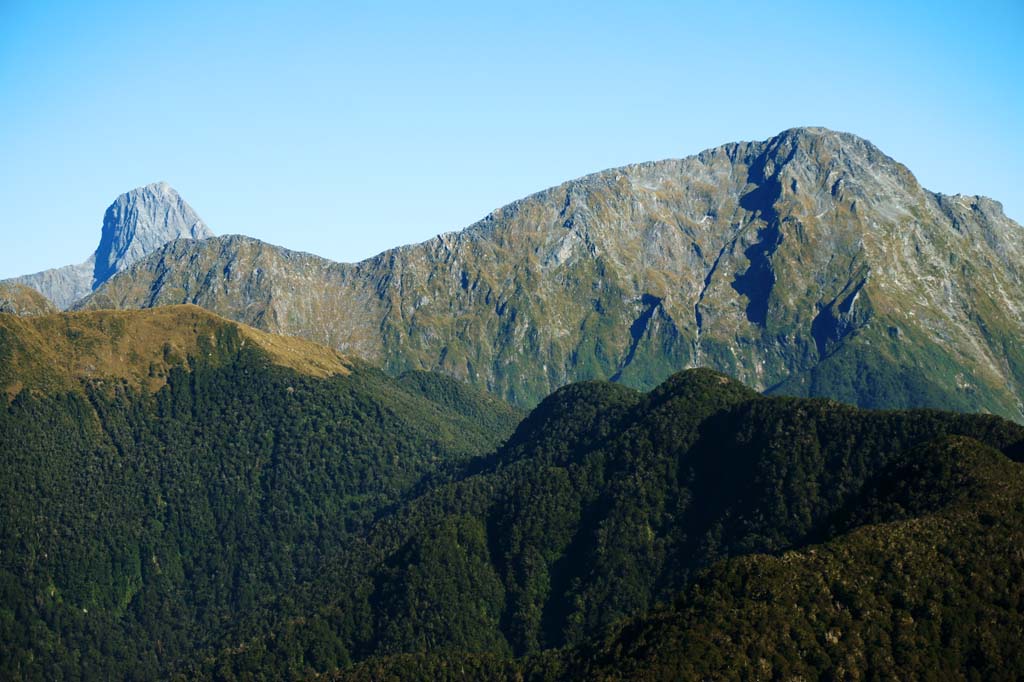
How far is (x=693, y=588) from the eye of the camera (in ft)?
613

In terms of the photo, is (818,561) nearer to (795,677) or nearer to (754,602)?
(754,602)

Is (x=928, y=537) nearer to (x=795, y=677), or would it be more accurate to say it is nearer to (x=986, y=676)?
(x=986, y=676)

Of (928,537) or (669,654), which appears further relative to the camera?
(928,537)

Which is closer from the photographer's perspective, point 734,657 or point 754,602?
point 734,657

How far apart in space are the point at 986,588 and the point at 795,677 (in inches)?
1459

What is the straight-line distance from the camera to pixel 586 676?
600 ft

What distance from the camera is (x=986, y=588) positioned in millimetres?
173375

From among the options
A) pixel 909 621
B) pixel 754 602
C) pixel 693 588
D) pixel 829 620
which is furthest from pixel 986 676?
pixel 693 588

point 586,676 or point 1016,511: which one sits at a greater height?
point 1016,511

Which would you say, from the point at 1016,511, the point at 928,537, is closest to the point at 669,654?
the point at 928,537

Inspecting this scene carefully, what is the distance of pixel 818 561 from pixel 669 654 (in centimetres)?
3203

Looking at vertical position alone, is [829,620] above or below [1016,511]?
below

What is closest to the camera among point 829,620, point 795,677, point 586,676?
point 795,677

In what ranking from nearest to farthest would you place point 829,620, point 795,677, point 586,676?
1. point 795,677
2. point 829,620
3. point 586,676
